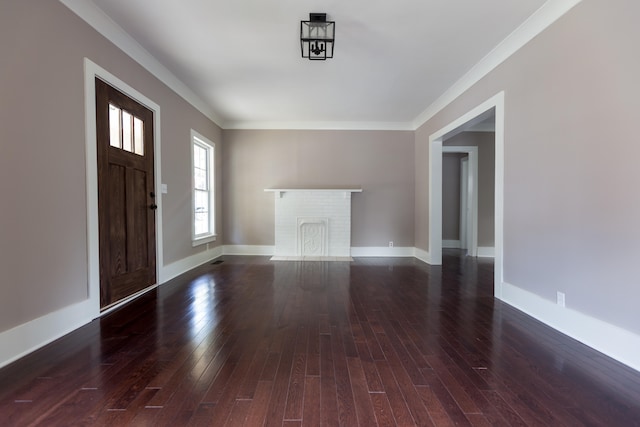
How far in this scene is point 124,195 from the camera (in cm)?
293

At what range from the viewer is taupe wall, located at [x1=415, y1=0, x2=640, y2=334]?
182cm

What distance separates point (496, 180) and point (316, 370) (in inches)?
109

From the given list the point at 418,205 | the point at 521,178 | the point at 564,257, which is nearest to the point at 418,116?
the point at 418,205

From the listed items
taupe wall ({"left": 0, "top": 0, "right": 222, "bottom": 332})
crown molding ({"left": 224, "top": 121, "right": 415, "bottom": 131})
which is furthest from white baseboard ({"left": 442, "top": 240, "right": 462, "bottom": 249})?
taupe wall ({"left": 0, "top": 0, "right": 222, "bottom": 332})

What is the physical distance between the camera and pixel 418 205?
564cm

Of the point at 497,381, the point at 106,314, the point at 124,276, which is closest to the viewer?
the point at 497,381

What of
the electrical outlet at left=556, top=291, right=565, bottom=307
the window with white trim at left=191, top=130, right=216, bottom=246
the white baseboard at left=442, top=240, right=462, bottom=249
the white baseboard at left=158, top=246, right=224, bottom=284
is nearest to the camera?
the electrical outlet at left=556, top=291, right=565, bottom=307

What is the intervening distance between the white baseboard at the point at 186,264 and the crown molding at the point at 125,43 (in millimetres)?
2471

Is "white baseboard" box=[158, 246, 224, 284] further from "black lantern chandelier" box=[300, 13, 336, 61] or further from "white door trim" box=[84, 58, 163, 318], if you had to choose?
"black lantern chandelier" box=[300, 13, 336, 61]

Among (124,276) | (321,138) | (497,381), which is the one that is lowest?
(497,381)

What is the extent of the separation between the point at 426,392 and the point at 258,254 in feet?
15.5

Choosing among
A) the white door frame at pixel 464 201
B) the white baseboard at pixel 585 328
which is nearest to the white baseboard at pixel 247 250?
the white baseboard at pixel 585 328

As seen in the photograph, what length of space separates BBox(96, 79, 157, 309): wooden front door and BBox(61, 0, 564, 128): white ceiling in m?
0.80

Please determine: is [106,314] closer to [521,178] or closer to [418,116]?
[521,178]
